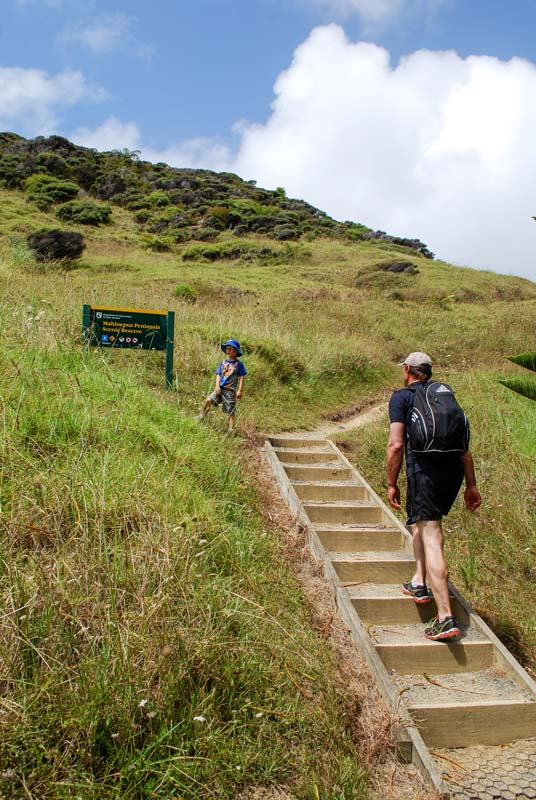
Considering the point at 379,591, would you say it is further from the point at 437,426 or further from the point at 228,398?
the point at 228,398

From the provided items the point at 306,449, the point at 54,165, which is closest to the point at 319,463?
the point at 306,449

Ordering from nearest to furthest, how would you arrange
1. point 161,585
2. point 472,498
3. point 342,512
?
1. point 161,585
2. point 472,498
3. point 342,512

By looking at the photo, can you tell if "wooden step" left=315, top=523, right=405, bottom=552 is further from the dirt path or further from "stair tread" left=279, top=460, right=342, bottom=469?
the dirt path

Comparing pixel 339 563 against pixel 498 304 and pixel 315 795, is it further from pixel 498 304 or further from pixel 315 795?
pixel 498 304

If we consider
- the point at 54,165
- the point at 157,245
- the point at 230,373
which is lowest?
the point at 230,373

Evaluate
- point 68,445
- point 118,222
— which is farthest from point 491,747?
point 118,222

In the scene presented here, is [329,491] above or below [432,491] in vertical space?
below

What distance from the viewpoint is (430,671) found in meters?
4.45

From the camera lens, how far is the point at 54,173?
153 feet

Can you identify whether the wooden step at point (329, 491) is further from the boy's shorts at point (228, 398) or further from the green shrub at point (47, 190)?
the green shrub at point (47, 190)

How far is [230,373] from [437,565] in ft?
13.3

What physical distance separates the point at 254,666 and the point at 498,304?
22820mm

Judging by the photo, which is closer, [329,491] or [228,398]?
[329,491]

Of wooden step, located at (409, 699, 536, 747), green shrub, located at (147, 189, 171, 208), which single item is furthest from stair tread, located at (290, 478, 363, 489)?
green shrub, located at (147, 189, 171, 208)
